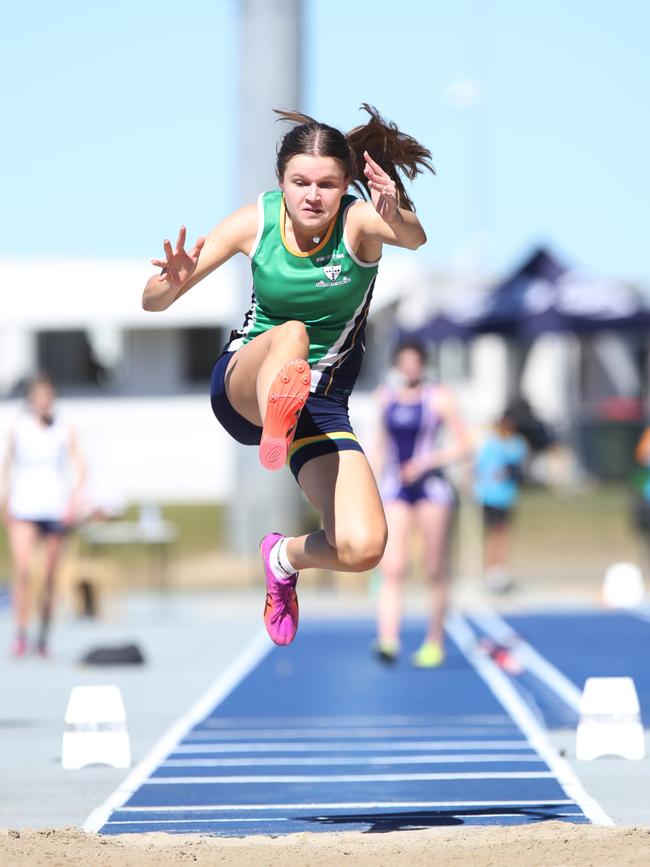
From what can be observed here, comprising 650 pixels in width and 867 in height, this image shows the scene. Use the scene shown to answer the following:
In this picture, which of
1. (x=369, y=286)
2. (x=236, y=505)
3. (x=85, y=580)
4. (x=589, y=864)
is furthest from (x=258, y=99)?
(x=589, y=864)

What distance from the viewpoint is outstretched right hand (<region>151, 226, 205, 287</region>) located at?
5.96 m

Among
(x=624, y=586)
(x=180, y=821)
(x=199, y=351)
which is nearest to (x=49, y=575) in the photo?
(x=624, y=586)

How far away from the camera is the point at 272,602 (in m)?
6.31

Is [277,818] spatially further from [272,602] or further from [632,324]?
[632,324]

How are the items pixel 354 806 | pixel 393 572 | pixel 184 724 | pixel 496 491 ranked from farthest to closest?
1. pixel 496 491
2. pixel 393 572
3. pixel 184 724
4. pixel 354 806

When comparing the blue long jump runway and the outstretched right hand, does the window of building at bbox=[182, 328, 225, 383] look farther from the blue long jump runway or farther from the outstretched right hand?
the outstretched right hand

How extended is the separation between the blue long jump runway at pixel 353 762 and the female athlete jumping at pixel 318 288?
2.65 ft

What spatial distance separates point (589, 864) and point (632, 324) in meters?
22.5

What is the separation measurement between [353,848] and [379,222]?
2153 millimetres

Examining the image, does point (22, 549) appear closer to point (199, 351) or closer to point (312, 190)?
point (312, 190)

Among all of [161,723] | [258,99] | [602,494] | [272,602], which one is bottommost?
[602,494]

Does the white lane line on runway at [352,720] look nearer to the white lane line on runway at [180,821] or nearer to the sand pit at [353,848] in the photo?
the white lane line on runway at [180,821]

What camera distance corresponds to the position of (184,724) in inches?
357

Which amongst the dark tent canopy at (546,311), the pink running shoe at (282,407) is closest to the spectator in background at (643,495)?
the dark tent canopy at (546,311)
